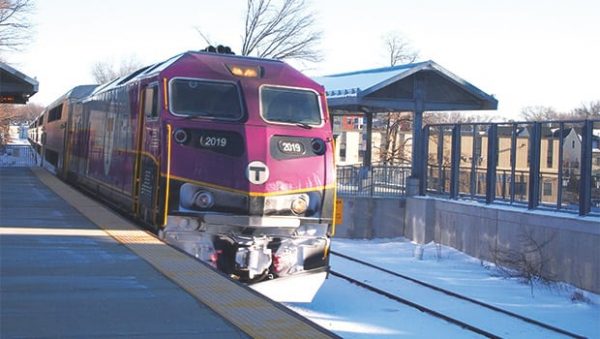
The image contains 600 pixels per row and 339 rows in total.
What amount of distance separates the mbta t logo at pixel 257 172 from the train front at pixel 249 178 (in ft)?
0.05

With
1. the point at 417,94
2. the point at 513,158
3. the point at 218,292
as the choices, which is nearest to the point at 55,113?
the point at 417,94

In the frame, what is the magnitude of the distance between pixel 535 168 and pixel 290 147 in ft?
28.1

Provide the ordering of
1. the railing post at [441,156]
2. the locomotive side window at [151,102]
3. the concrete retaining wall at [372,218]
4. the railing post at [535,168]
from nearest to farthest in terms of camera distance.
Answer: the locomotive side window at [151,102], the railing post at [535,168], the railing post at [441,156], the concrete retaining wall at [372,218]

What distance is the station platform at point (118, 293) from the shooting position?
5617 mm

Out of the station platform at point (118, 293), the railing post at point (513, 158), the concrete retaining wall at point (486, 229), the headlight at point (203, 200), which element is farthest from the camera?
the railing post at point (513, 158)

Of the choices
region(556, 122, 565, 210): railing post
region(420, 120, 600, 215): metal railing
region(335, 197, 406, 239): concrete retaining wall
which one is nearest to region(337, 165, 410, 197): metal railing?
region(335, 197, 406, 239): concrete retaining wall

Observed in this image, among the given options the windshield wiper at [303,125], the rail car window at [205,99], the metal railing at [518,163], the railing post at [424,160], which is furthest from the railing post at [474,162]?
the rail car window at [205,99]

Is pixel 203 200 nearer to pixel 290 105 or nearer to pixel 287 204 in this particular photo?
pixel 287 204

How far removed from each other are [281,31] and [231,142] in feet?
133

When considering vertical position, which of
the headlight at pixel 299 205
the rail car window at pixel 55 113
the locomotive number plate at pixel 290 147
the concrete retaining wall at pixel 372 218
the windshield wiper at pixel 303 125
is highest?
the rail car window at pixel 55 113

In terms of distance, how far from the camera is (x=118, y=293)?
22.4 feet

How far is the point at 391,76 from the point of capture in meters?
23.3

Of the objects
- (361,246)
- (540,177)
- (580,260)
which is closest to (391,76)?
Result: (361,246)

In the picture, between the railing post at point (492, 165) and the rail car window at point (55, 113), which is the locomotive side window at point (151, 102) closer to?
the railing post at point (492, 165)
